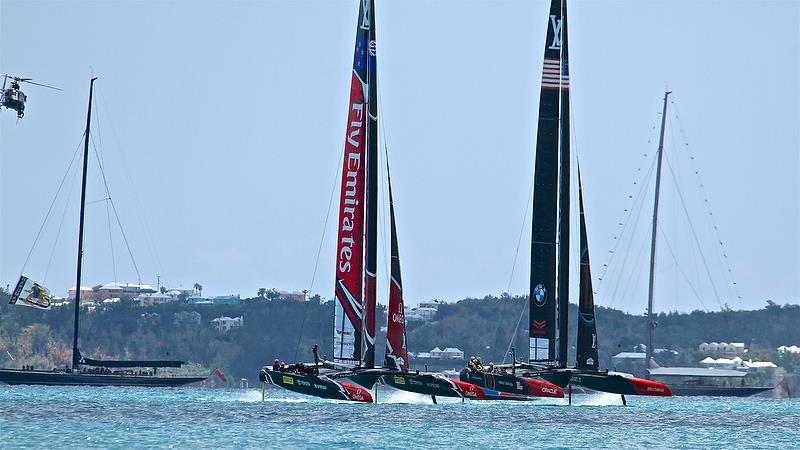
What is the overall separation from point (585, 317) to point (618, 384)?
495cm

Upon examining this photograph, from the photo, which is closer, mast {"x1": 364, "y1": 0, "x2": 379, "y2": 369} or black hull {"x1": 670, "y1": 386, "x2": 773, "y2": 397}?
mast {"x1": 364, "y1": 0, "x2": 379, "y2": 369}

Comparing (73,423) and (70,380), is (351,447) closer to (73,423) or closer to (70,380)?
(73,423)

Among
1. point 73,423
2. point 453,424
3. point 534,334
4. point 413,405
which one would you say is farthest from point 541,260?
point 73,423

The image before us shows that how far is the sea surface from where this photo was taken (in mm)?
52031

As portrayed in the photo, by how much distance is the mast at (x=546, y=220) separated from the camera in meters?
77.8

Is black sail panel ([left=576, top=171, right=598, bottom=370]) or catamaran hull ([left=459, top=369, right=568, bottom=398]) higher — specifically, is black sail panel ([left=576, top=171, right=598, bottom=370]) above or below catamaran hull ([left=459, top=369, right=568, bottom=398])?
above

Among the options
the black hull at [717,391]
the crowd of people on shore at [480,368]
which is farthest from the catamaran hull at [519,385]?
the black hull at [717,391]

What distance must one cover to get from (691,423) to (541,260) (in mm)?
13154

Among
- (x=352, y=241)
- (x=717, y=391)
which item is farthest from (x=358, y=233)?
(x=717, y=391)

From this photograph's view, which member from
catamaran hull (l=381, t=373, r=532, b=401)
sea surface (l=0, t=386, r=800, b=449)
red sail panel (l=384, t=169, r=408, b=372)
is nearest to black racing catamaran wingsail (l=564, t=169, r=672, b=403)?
sea surface (l=0, t=386, r=800, b=449)

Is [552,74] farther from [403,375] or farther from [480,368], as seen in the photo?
[403,375]

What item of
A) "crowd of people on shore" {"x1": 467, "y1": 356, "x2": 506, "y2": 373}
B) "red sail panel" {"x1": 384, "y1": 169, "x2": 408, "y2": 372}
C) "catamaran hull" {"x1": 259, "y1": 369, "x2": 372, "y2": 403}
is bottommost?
"catamaran hull" {"x1": 259, "y1": 369, "x2": 372, "y2": 403}

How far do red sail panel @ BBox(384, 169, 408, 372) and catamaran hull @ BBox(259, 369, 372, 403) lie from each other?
3117 millimetres

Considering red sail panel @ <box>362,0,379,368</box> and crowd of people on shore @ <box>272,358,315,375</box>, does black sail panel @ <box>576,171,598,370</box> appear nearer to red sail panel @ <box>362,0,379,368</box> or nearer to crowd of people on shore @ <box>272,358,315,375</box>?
red sail panel @ <box>362,0,379,368</box>
